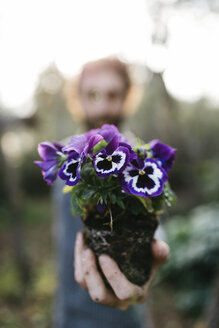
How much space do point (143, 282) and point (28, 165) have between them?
521 inches

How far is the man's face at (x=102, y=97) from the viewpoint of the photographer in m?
2.42

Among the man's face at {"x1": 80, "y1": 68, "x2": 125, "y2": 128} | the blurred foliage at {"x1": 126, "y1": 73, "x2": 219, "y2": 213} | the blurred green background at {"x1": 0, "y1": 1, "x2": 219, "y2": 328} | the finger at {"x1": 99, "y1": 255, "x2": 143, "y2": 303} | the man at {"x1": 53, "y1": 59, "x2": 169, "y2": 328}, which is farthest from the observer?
the blurred foliage at {"x1": 126, "y1": 73, "x2": 219, "y2": 213}

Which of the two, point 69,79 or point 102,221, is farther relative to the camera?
point 69,79

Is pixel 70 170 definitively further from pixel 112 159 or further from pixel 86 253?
pixel 86 253

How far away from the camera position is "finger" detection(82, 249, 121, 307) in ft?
3.95

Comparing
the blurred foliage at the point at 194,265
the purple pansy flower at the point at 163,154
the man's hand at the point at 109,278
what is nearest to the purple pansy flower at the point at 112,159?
the purple pansy flower at the point at 163,154

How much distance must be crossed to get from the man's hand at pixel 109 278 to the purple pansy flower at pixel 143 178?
1.12 ft

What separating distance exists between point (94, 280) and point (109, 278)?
93 millimetres

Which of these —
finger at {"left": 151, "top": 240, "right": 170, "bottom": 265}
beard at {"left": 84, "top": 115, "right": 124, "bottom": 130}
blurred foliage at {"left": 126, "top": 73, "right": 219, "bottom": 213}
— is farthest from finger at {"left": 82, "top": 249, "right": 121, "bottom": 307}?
blurred foliage at {"left": 126, "top": 73, "right": 219, "bottom": 213}

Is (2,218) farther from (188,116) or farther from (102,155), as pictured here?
(188,116)

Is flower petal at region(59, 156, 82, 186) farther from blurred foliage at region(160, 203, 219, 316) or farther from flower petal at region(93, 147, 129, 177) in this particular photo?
blurred foliage at region(160, 203, 219, 316)

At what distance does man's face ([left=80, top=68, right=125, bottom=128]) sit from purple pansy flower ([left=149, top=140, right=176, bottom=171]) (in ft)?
4.17

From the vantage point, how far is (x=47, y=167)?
44.9 inches

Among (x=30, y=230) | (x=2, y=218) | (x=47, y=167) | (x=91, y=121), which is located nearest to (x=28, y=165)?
(x=2, y=218)
